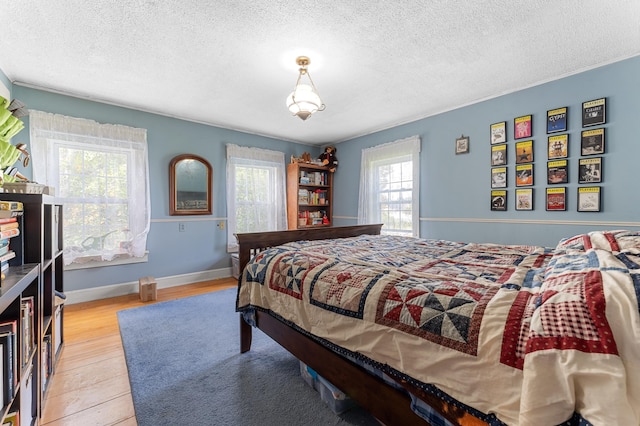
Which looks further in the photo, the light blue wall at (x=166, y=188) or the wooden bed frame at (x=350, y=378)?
the light blue wall at (x=166, y=188)

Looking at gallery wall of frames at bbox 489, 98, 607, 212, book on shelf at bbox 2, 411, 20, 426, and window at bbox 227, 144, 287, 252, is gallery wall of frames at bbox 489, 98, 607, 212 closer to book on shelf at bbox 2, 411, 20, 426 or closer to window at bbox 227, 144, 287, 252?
window at bbox 227, 144, 287, 252

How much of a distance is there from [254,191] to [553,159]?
12.5 feet

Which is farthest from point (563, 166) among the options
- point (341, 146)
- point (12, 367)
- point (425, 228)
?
point (12, 367)

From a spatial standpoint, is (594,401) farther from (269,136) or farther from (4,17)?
(269,136)

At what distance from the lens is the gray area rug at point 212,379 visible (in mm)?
1475

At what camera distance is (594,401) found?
0.62 metres

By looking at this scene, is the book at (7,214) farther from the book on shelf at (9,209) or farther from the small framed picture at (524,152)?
the small framed picture at (524,152)

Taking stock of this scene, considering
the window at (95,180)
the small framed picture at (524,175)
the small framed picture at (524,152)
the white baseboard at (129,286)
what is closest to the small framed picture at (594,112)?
the small framed picture at (524,152)

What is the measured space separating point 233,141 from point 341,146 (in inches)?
74.1

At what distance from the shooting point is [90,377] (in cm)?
184

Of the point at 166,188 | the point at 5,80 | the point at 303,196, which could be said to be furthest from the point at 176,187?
the point at 303,196

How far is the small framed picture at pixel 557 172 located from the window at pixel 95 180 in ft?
14.8

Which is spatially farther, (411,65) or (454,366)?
(411,65)

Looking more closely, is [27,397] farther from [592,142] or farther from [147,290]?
[592,142]
